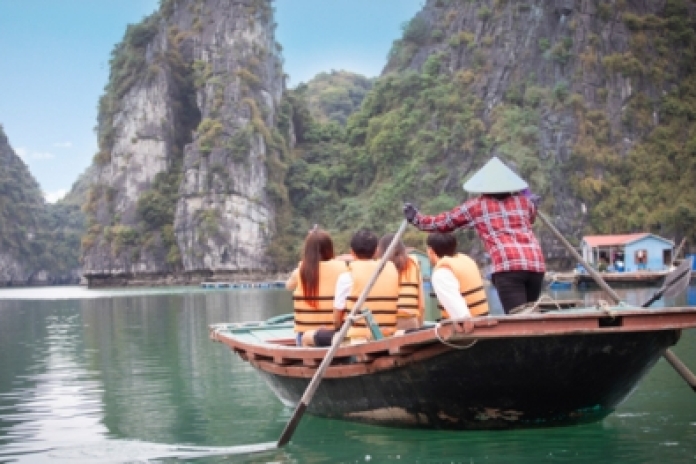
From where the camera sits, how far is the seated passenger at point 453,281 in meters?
7.00

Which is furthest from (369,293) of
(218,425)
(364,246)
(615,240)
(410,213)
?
(615,240)

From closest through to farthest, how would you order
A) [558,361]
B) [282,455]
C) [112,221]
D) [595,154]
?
1. [558,361]
2. [282,455]
3. [595,154]
4. [112,221]

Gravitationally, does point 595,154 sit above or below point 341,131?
below

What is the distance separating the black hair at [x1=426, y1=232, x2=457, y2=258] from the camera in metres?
7.34

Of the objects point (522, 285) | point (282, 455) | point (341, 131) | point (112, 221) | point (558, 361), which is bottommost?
point (282, 455)

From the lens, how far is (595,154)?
199 ft

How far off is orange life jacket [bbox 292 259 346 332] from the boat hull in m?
0.91

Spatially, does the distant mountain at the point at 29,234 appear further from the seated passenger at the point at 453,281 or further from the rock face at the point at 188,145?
the seated passenger at the point at 453,281

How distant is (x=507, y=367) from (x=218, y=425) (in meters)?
3.11

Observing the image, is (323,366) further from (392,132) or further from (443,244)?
(392,132)

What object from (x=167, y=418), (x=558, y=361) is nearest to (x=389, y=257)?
(x=558, y=361)

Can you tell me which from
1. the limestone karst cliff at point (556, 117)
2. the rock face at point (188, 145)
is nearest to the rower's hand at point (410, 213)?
the limestone karst cliff at point (556, 117)

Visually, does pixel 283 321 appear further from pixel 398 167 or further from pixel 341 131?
pixel 341 131

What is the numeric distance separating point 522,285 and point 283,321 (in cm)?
508
